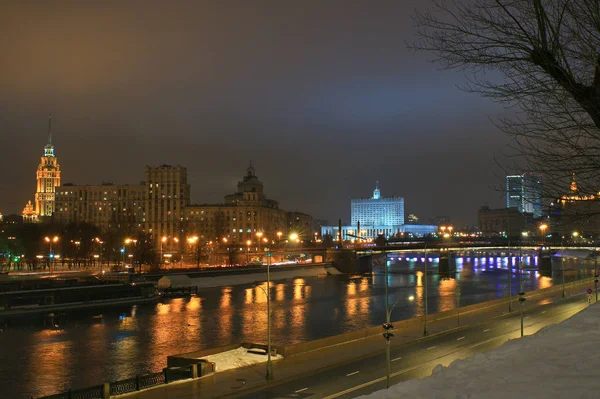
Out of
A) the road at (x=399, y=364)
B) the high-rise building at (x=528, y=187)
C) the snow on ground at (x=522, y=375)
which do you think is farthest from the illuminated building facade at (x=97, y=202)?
the high-rise building at (x=528, y=187)

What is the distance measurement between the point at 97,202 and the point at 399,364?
527 ft

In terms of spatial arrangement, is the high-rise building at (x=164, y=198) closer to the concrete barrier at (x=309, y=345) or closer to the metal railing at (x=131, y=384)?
the concrete barrier at (x=309, y=345)

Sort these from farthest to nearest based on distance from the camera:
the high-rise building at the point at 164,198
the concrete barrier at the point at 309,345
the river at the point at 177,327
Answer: the high-rise building at the point at 164,198, the river at the point at 177,327, the concrete barrier at the point at 309,345

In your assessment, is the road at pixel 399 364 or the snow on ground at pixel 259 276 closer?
the road at pixel 399 364

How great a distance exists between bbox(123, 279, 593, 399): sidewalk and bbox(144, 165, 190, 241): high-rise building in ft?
451

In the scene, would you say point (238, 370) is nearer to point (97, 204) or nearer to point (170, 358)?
point (170, 358)

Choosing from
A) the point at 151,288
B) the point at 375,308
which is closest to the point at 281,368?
the point at 375,308

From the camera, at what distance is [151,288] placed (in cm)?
6862

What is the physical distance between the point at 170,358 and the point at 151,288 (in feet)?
142

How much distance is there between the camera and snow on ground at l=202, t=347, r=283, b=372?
2675cm

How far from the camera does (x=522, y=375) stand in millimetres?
11109

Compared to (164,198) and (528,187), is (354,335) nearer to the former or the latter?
(528,187)

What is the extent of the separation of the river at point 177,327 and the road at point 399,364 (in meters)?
11.0

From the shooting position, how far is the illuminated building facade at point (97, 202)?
17175cm
